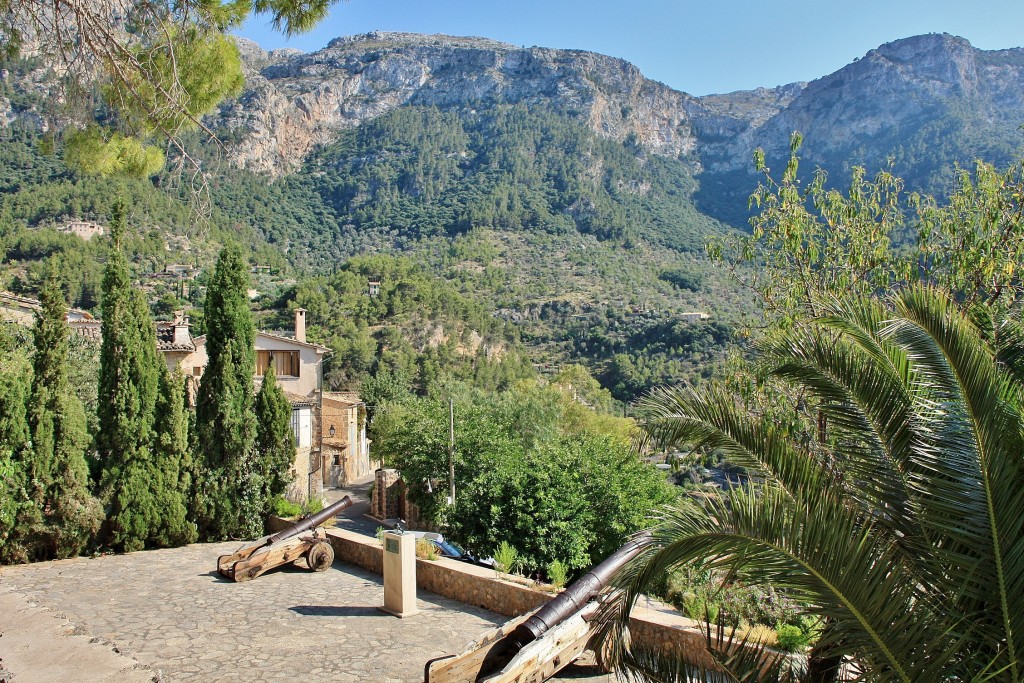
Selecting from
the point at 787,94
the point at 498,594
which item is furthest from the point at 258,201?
the point at 787,94

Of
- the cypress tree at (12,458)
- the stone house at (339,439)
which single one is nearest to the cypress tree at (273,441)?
the cypress tree at (12,458)

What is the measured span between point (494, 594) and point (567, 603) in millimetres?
2250

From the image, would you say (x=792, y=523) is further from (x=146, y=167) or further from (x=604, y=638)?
(x=146, y=167)

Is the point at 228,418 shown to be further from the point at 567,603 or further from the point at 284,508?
the point at 567,603

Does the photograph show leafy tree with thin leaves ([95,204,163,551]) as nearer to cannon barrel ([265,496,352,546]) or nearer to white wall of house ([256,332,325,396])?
cannon barrel ([265,496,352,546])

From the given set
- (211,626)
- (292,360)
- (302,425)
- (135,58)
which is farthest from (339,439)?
(135,58)

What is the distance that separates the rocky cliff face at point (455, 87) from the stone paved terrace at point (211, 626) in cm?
10534

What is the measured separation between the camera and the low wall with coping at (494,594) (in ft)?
21.0

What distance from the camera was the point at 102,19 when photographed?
19.4ft

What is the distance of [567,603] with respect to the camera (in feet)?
21.0

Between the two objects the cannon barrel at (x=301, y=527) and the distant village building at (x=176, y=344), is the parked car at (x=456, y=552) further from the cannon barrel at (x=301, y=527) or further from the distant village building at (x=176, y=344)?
the distant village building at (x=176, y=344)

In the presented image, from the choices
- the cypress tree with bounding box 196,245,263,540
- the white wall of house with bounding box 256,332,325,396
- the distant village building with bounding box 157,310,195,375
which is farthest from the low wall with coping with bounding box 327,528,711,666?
the white wall of house with bounding box 256,332,325,396

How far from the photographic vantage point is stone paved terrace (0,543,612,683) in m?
6.64

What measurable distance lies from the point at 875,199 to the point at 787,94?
187257mm
